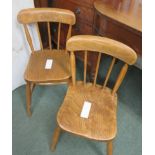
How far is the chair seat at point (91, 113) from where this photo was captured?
40.4 inches

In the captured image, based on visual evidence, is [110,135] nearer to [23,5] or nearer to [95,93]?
[95,93]

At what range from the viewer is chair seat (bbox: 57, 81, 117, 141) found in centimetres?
103

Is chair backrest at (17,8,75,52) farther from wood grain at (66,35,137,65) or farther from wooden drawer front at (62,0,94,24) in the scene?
wood grain at (66,35,137,65)

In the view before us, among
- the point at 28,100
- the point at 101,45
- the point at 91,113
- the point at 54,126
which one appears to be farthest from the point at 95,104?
the point at 28,100

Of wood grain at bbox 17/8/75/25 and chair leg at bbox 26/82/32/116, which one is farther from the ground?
wood grain at bbox 17/8/75/25

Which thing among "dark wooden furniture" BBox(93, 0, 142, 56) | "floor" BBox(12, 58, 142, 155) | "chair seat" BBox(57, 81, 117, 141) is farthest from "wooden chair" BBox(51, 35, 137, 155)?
"floor" BBox(12, 58, 142, 155)

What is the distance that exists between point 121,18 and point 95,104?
0.56 metres

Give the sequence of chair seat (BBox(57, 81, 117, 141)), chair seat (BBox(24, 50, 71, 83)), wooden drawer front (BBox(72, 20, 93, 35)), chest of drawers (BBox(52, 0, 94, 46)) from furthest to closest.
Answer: wooden drawer front (BBox(72, 20, 93, 35))
chest of drawers (BBox(52, 0, 94, 46))
chair seat (BBox(24, 50, 71, 83))
chair seat (BBox(57, 81, 117, 141))

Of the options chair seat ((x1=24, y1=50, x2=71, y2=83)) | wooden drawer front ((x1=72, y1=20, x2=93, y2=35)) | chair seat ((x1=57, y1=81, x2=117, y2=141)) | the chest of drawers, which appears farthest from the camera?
wooden drawer front ((x1=72, y1=20, x2=93, y2=35))

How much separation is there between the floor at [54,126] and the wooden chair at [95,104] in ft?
1.00

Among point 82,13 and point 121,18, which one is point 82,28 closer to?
point 82,13

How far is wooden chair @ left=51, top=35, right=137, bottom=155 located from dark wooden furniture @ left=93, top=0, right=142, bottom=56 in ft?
0.48

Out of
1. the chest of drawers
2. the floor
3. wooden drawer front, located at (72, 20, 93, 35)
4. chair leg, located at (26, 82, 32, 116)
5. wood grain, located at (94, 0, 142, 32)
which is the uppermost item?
wood grain, located at (94, 0, 142, 32)
